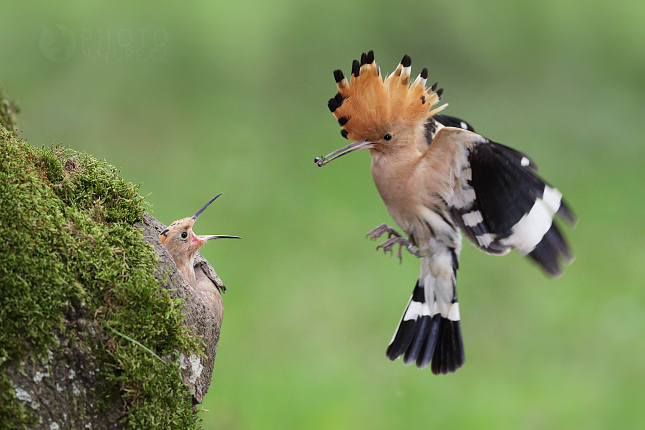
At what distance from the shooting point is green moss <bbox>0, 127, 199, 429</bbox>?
146cm

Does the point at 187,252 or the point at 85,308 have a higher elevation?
the point at 187,252

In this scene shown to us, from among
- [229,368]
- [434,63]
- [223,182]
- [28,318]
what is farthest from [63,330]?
[434,63]

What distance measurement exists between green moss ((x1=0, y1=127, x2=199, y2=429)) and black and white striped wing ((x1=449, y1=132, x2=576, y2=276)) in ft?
3.81

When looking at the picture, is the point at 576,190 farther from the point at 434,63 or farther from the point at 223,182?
the point at 223,182

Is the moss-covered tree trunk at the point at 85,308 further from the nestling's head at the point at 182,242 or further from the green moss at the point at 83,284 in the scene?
the nestling's head at the point at 182,242

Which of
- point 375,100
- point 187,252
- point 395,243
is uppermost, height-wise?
point 375,100

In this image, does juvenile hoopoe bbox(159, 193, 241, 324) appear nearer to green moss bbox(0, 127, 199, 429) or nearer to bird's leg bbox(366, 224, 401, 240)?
green moss bbox(0, 127, 199, 429)

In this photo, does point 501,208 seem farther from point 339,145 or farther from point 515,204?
point 339,145

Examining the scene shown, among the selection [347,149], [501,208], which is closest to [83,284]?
[347,149]

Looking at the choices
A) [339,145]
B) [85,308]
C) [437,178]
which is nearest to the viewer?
[85,308]

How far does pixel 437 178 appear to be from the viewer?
233 cm

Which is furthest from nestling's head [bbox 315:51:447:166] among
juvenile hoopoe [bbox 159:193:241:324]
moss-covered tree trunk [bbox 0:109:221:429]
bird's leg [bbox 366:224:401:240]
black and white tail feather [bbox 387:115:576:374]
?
moss-covered tree trunk [bbox 0:109:221:429]

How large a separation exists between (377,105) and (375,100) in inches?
1.0

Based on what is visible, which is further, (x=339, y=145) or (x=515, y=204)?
(x=339, y=145)
